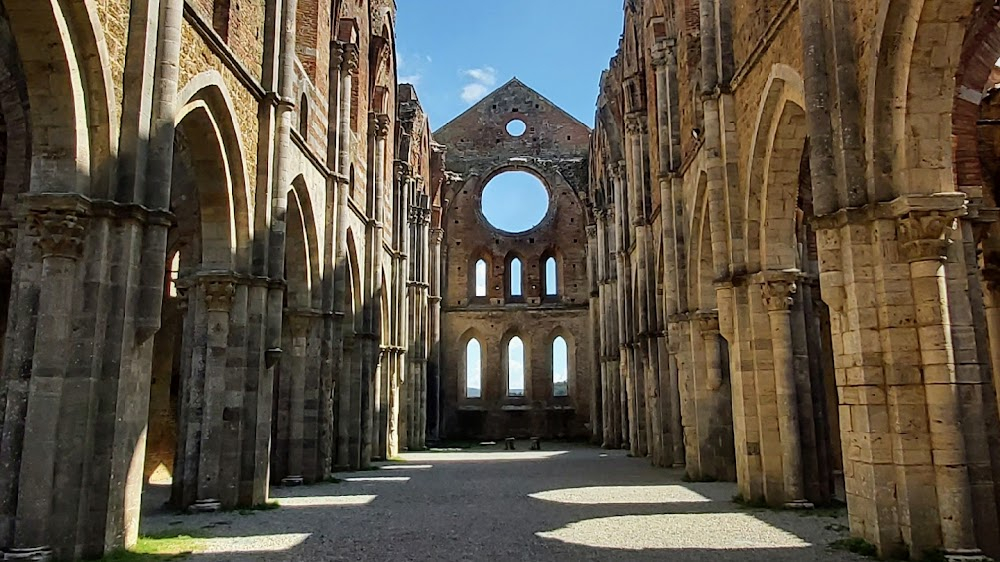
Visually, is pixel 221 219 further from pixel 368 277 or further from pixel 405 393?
pixel 405 393

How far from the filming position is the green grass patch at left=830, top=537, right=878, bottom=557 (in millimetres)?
8078

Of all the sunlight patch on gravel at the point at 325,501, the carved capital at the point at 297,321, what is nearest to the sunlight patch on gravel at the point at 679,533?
the sunlight patch on gravel at the point at 325,501

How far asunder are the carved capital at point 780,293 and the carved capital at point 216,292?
8.74m

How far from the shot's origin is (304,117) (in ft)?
56.2

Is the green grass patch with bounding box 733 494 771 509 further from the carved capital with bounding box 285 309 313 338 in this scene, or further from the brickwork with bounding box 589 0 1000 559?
the carved capital with bounding box 285 309 313 338

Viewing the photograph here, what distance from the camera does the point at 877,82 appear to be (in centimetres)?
817

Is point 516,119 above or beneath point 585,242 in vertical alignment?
above

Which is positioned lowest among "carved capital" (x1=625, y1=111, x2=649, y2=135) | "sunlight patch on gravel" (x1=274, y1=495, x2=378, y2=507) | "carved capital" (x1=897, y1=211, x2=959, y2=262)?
"sunlight patch on gravel" (x1=274, y1=495, x2=378, y2=507)

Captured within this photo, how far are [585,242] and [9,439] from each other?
3294 cm

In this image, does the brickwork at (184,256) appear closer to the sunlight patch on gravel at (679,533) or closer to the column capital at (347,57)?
the column capital at (347,57)

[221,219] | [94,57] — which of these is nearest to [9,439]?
[94,57]

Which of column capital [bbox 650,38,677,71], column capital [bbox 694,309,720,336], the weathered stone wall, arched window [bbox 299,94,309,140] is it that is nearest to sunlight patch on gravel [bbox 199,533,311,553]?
column capital [bbox 694,309,720,336]

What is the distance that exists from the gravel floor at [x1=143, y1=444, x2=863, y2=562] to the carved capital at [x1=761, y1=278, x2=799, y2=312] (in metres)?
3.14

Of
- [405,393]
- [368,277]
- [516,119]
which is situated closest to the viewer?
[368,277]
